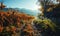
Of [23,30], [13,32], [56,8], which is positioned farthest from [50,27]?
[13,32]

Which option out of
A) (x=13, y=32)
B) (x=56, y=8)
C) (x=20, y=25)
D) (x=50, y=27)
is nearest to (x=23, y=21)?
(x=20, y=25)

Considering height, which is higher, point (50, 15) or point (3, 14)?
point (3, 14)

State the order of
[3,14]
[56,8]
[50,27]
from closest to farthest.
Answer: [3,14], [50,27], [56,8]

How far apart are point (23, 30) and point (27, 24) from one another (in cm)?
67

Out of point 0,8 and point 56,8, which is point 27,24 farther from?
point 56,8

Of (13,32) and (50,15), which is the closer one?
(13,32)

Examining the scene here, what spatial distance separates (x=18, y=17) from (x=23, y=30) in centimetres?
139

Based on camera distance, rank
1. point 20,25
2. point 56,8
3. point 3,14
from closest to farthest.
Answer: point 3,14
point 20,25
point 56,8

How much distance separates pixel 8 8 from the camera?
18156 millimetres

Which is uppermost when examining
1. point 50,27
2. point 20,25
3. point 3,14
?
point 3,14

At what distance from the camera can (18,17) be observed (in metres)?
16.7

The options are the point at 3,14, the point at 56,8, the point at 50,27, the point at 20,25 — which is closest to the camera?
the point at 3,14

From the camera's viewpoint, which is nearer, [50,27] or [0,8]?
[0,8]

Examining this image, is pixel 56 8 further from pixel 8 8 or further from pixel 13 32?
pixel 13 32
